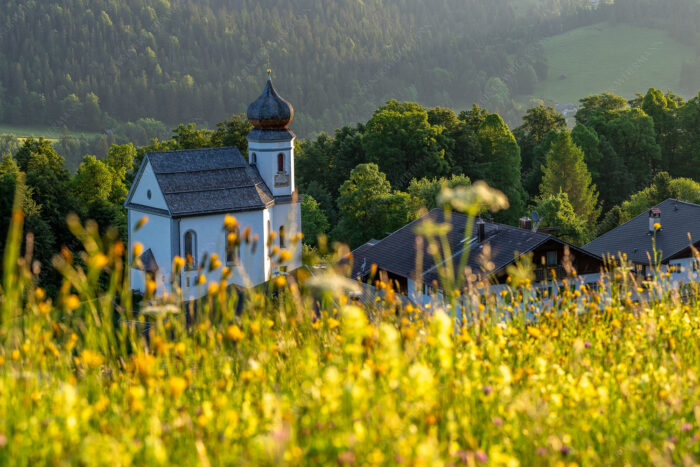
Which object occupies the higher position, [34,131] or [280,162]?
[34,131]

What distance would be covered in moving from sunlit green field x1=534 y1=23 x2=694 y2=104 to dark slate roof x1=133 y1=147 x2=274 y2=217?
110960 millimetres

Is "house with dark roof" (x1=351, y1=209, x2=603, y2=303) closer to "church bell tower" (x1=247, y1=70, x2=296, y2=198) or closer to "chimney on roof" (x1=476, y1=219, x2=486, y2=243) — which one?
"chimney on roof" (x1=476, y1=219, x2=486, y2=243)

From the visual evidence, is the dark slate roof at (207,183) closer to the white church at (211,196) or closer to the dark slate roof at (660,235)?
the white church at (211,196)

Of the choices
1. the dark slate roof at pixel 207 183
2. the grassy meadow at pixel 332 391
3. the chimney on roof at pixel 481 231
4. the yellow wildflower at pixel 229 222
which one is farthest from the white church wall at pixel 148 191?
the yellow wildflower at pixel 229 222

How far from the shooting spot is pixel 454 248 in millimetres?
41344

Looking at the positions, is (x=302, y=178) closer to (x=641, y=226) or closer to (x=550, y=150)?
(x=550, y=150)

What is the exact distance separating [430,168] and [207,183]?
82.7 feet

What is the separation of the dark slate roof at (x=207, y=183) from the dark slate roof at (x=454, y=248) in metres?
6.38

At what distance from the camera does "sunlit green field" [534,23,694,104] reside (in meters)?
150

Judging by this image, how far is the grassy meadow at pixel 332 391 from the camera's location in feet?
12.9

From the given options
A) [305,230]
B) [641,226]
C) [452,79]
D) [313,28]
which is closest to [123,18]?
[313,28]

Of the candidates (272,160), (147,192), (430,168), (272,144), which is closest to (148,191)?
(147,192)

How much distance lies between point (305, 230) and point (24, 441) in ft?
179

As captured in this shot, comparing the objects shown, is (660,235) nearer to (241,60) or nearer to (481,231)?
(481,231)
